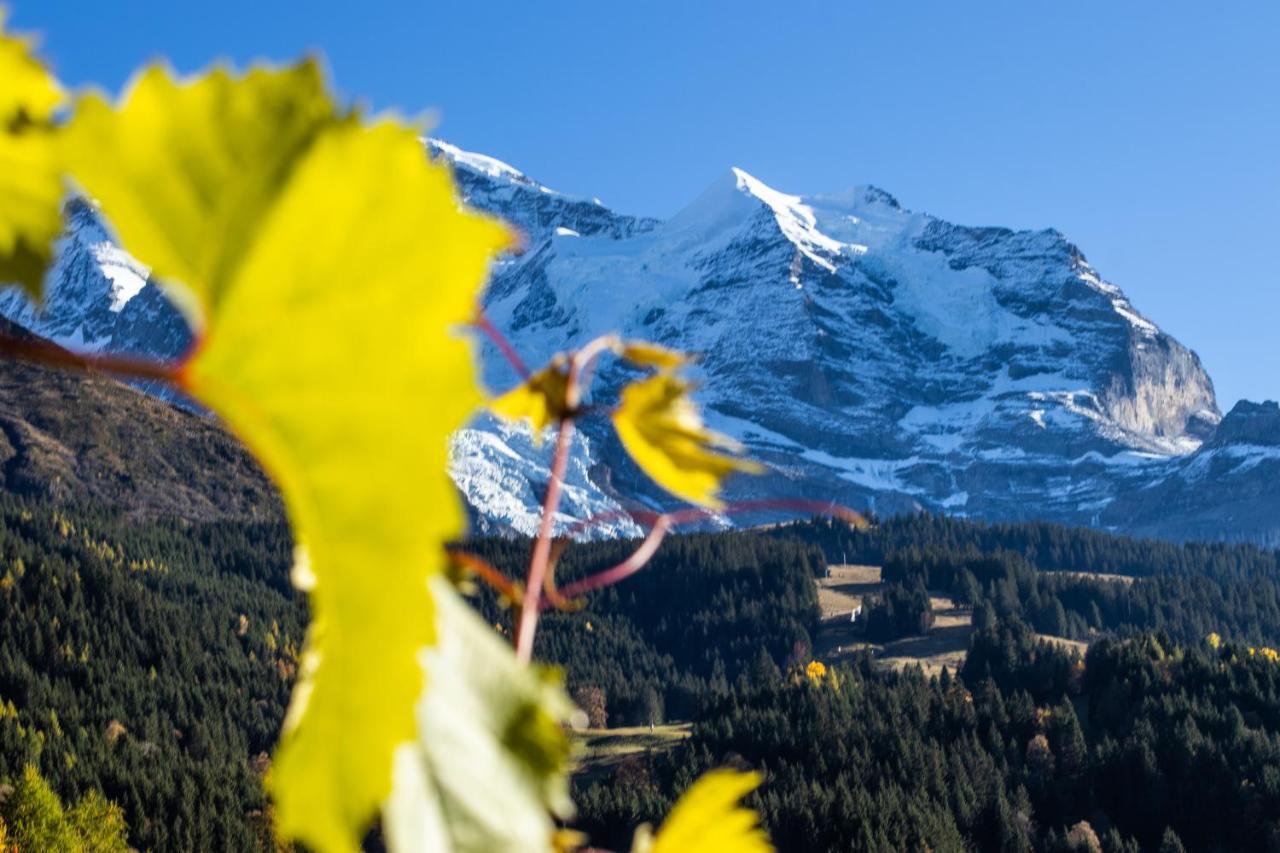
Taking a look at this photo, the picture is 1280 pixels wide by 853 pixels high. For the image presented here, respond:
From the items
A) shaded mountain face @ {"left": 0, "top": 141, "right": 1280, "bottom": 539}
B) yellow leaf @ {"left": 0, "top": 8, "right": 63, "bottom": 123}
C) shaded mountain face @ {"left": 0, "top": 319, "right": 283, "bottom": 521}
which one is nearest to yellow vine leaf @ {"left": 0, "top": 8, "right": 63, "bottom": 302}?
yellow leaf @ {"left": 0, "top": 8, "right": 63, "bottom": 123}

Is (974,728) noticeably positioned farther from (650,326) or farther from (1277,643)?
(650,326)

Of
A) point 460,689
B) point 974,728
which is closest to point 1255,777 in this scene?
point 974,728

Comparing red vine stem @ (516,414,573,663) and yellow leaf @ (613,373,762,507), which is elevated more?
yellow leaf @ (613,373,762,507)

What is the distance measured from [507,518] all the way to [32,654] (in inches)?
2123

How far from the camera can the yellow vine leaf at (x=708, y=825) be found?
0.34m

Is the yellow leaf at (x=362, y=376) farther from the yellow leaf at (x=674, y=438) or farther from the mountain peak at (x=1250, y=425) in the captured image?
the mountain peak at (x=1250, y=425)

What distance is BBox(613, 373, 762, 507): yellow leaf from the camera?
1.36ft

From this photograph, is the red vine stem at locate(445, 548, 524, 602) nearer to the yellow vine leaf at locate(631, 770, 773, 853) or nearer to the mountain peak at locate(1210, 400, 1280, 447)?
the yellow vine leaf at locate(631, 770, 773, 853)

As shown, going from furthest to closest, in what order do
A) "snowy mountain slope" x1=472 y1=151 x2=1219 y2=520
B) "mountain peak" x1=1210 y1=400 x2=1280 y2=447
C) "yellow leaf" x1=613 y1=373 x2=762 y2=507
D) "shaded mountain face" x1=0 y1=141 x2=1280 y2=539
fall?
"snowy mountain slope" x1=472 y1=151 x2=1219 y2=520
"shaded mountain face" x1=0 y1=141 x2=1280 y2=539
"mountain peak" x1=1210 y1=400 x2=1280 y2=447
"yellow leaf" x1=613 y1=373 x2=762 y2=507

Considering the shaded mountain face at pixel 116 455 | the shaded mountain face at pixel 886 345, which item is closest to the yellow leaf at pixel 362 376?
the shaded mountain face at pixel 116 455

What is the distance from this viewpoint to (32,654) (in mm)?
42500

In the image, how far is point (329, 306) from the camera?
0.16 m

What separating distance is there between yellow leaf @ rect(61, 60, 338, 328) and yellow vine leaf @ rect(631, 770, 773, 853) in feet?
0.70

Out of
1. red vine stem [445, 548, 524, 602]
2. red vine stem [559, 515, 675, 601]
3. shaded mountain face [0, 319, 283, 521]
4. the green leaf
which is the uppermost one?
shaded mountain face [0, 319, 283, 521]
